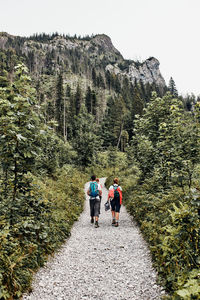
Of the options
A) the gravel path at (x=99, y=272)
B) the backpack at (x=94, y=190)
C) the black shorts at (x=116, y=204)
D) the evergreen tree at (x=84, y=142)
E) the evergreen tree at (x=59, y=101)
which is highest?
the evergreen tree at (x=59, y=101)

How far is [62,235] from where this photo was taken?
25.0 ft

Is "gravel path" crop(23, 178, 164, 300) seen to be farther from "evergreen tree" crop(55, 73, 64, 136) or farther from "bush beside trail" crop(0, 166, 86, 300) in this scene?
"evergreen tree" crop(55, 73, 64, 136)

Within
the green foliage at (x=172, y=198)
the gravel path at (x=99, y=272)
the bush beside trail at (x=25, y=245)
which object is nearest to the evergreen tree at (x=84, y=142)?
the green foliage at (x=172, y=198)

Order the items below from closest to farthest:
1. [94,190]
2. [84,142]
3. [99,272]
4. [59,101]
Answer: [99,272]
[94,190]
[84,142]
[59,101]

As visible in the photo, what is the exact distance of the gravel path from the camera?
434 cm

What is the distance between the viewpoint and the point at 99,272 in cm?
532

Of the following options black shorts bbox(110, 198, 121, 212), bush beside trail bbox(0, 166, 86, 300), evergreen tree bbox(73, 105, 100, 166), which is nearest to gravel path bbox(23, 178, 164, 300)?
bush beside trail bbox(0, 166, 86, 300)

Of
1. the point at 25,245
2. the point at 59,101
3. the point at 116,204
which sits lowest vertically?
the point at 116,204

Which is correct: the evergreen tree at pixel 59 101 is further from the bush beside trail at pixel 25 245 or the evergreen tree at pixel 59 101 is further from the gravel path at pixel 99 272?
the bush beside trail at pixel 25 245

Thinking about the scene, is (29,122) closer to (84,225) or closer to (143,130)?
(84,225)

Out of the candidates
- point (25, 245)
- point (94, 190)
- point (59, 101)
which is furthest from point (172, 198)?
point (59, 101)

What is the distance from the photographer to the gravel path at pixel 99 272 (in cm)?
434

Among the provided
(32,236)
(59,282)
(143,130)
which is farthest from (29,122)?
(143,130)

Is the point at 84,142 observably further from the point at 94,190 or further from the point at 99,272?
the point at 99,272
